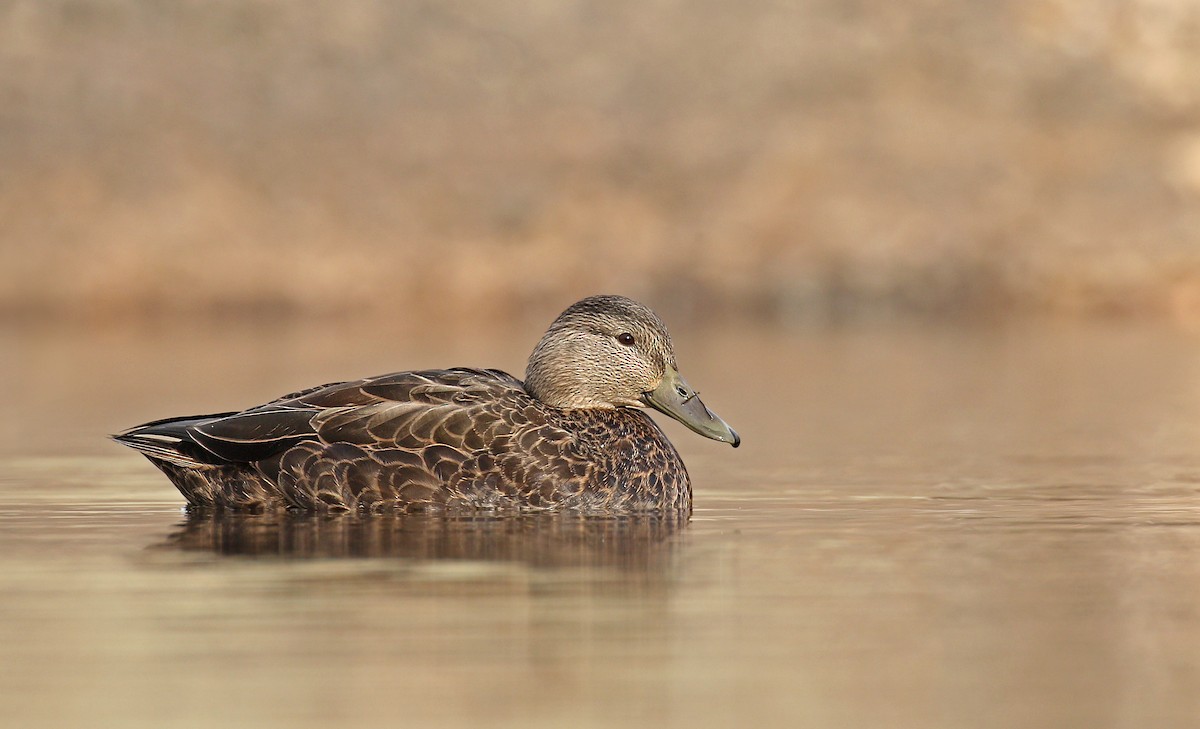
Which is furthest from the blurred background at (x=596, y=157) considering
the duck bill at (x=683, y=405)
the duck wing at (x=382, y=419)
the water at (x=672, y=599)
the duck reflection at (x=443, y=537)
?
the duck reflection at (x=443, y=537)

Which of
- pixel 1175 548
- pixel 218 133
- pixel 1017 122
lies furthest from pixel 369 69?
pixel 1175 548

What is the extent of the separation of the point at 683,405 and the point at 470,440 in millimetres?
1053

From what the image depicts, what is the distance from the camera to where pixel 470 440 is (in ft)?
28.1

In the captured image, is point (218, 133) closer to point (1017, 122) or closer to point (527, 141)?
point (527, 141)

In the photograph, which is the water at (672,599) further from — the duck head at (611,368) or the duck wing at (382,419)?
the duck head at (611,368)

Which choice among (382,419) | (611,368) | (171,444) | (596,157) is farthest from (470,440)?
(596,157)

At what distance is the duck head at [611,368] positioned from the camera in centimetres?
909

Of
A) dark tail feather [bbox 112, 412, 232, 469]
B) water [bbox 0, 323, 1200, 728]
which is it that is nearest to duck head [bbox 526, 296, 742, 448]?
water [bbox 0, 323, 1200, 728]

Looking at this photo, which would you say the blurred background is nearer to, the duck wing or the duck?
the duck

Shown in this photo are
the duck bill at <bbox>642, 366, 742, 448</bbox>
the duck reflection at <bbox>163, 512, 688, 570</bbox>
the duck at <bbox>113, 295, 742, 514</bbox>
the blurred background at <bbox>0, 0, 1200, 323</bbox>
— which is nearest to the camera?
the duck reflection at <bbox>163, 512, 688, 570</bbox>

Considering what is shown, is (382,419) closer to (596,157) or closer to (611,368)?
(611,368)

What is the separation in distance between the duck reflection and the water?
3cm

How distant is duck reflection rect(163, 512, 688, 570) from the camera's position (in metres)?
7.32

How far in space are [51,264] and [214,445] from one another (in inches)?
749
